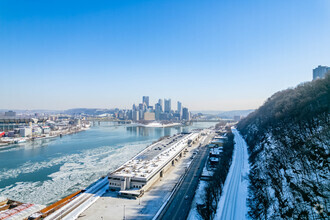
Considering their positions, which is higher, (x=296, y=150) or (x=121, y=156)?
(x=296, y=150)

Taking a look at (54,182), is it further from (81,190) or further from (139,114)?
(139,114)

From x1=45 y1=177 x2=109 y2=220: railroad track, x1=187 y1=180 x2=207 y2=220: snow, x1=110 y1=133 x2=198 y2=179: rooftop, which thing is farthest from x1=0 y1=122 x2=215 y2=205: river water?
x1=187 y1=180 x2=207 y2=220: snow

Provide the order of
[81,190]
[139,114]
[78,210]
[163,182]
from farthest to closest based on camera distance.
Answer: [139,114], [163,182], [81,190], [78,210]

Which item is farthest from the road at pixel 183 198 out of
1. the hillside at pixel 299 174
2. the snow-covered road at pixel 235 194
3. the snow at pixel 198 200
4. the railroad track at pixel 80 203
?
the railroad track at pixel 80 203

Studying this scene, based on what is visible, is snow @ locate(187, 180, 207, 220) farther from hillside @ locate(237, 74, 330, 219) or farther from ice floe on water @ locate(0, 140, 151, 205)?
ice floe on water @ locate(0, 140, 151, 205)

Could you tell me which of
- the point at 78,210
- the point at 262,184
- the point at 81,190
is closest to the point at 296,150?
the point at 262,184

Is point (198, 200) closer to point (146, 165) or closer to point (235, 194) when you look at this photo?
point (235, 194)

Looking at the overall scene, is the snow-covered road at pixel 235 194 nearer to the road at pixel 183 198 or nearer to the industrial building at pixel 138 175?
the road at pixel 183 198

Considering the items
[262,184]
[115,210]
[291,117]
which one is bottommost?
[115,210]
